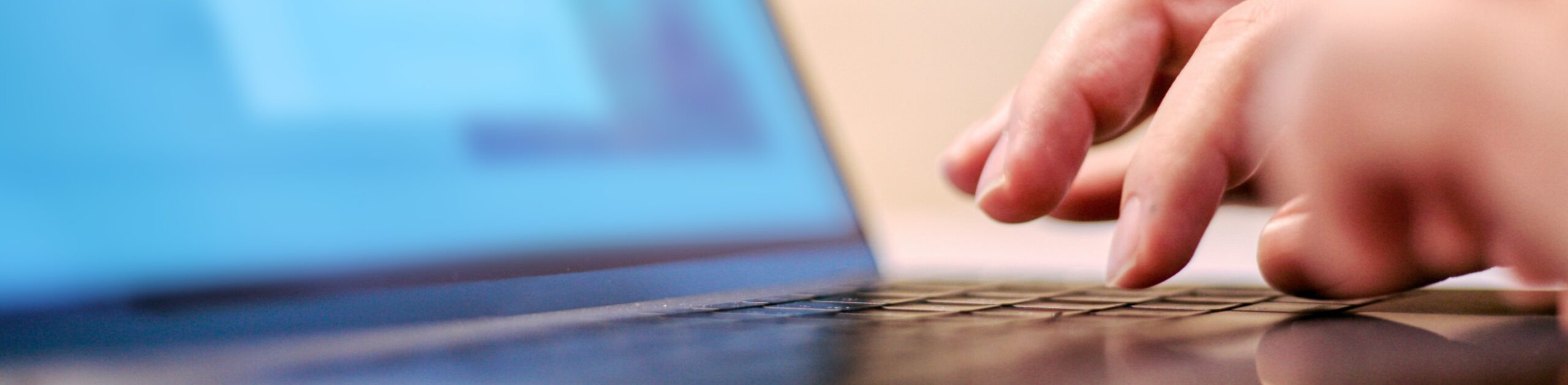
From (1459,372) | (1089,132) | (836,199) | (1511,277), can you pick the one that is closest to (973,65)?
(836,199)

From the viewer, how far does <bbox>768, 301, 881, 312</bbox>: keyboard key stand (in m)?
0.38

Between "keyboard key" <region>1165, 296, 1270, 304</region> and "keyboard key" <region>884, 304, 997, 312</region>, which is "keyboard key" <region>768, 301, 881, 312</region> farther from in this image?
"keyboard key" <region>1165, 296, 1270, 304</region>

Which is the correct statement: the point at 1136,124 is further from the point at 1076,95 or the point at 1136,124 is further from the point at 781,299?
the point at 781,299

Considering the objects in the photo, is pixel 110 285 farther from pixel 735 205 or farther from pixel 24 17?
pixel 735 205

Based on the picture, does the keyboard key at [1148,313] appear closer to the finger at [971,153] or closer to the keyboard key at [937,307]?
the keyboard key at [937,307]

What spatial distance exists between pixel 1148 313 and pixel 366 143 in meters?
0.31

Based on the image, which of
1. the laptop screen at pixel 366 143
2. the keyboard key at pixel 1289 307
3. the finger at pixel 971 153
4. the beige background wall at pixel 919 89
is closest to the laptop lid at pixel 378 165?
the laptop screen at pixel 366 143

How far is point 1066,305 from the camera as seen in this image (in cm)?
37

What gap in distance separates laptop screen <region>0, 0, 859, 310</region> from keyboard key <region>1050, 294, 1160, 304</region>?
22cm

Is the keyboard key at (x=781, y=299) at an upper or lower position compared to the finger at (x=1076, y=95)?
lower

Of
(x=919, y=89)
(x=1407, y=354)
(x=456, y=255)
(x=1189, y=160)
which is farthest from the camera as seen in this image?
(x=919, y=89)

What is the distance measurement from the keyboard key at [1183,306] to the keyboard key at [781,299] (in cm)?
13

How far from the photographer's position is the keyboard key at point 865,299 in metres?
0.40

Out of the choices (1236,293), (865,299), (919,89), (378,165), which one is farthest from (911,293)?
(919,89)
